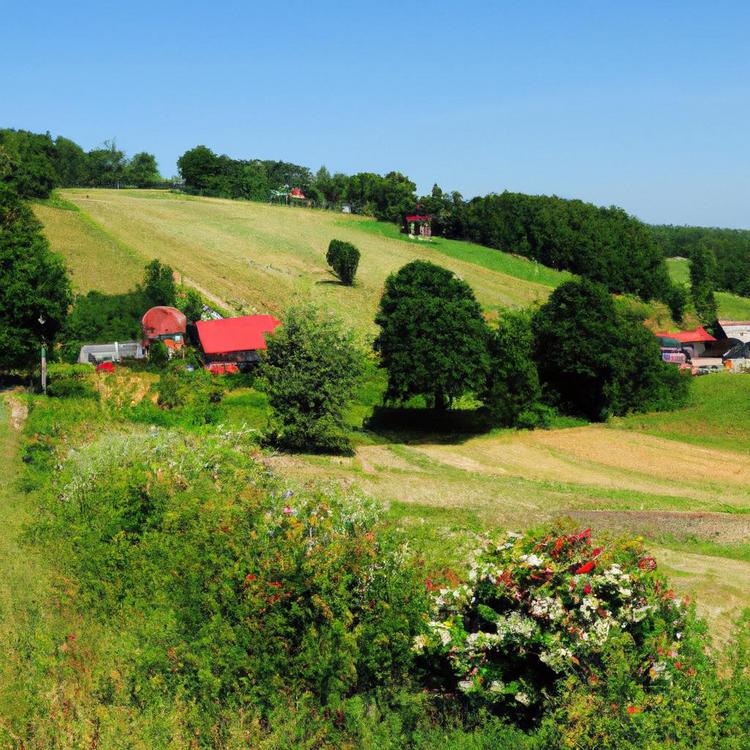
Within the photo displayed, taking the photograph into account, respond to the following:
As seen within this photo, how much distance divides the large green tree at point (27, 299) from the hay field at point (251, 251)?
24.6 metres

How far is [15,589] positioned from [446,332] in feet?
99.0

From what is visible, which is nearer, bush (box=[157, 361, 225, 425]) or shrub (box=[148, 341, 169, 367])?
bush (box=[157, 361, 225, 425])

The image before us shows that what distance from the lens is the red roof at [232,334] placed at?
5247 cm

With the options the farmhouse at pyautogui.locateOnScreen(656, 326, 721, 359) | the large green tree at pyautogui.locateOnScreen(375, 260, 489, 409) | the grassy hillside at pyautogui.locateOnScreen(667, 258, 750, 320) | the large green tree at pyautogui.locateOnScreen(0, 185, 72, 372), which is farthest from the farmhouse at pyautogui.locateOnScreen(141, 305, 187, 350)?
the grassy hillside at pyautogui.locateOnScreen(667, 258, 750, 320)

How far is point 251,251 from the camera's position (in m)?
93.8

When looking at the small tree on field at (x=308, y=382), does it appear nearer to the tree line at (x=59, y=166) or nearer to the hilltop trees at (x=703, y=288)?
the tree line at (x=59, y=166)

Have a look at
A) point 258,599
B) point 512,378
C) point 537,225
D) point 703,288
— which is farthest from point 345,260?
point 258,599

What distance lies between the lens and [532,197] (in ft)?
458

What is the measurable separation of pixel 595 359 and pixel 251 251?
52.9 m

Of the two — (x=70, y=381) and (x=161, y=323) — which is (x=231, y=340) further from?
Answer: (x=70, y=381)

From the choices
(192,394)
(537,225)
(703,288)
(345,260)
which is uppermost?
(537,225)

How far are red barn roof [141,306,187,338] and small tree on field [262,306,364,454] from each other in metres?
17.2

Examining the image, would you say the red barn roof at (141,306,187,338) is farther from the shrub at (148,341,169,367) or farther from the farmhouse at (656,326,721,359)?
the farmhouse at (656,326,721,359)

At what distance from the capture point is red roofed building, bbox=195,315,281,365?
52.4m
